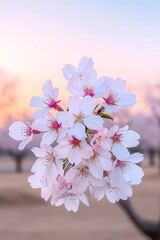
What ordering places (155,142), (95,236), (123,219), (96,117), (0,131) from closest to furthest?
(96,117), (95,236), (123,219), (155,142), (0,131)

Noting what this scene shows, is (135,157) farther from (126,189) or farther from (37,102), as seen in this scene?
(37,102)

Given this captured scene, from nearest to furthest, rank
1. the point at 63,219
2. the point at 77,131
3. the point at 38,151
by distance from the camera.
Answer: the point at 77,131
the point at 38,151
the point at 63,219

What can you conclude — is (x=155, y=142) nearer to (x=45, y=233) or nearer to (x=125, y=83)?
(x=45, y=233)

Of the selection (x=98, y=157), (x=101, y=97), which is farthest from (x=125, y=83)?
(x=98, y=157)

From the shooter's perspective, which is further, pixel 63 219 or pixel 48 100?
pixel 63 219

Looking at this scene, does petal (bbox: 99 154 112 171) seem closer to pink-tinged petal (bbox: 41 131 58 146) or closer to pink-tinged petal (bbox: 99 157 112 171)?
pink-tinged petal (bbox: 99 157 112 171)

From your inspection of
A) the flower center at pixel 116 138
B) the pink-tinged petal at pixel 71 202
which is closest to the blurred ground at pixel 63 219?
the pink-tinged petal at pixel 71 202

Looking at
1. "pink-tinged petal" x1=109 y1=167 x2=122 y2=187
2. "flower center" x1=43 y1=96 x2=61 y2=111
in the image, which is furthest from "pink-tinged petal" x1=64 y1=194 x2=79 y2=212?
"flower center" x1=43 y1=96 x2=61 y2=111

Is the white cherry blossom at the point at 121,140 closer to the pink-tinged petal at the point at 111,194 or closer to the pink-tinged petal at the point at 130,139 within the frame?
the pink-tinged petal at the point at 130,139

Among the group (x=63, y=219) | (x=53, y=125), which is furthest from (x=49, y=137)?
(x=63, y=219)
